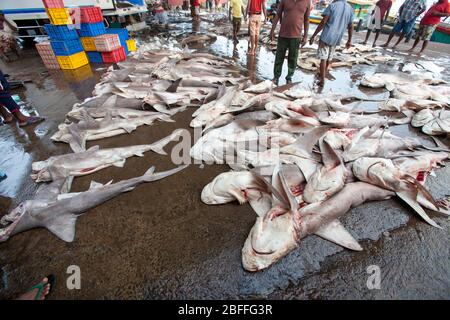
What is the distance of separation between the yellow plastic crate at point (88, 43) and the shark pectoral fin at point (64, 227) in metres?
7.78

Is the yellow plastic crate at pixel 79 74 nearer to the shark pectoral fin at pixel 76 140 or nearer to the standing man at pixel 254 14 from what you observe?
the shark pectoral fin at pixel 76 140

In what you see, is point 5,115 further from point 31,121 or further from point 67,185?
point 67,185

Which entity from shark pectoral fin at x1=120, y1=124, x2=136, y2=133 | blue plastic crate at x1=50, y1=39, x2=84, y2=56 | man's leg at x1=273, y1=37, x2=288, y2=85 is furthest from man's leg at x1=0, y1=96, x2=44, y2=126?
man's leg at x1=273, y1=37, x2=288, y2=85

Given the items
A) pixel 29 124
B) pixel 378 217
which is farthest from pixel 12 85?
pixel 378 217

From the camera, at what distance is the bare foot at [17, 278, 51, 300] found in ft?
6.30

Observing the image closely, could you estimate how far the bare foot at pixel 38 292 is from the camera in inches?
75.6

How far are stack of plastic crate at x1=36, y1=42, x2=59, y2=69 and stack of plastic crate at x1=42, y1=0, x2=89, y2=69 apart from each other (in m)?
0.22

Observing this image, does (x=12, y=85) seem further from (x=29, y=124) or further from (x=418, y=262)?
(x=418, y=262)

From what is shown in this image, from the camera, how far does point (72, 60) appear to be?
757cm

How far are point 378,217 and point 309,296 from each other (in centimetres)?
138

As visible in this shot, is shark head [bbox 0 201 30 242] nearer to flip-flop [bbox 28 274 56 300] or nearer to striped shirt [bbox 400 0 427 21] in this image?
flip-flop [bbox 28 274 56 300]

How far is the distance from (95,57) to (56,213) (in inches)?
307

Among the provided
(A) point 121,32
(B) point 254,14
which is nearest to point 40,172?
(A) point 121,32

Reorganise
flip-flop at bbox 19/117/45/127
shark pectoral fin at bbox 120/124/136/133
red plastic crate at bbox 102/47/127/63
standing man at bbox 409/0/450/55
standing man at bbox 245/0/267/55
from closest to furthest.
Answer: shark pectoral fin at bbox 120/124/136/133 → flip-flop at bbox 19/117/45/127 → red plastic crate at bbox 102/47/127/63 → standing man at bbox 245/0/267/55 → standing man at bbox 409/0/450/55
